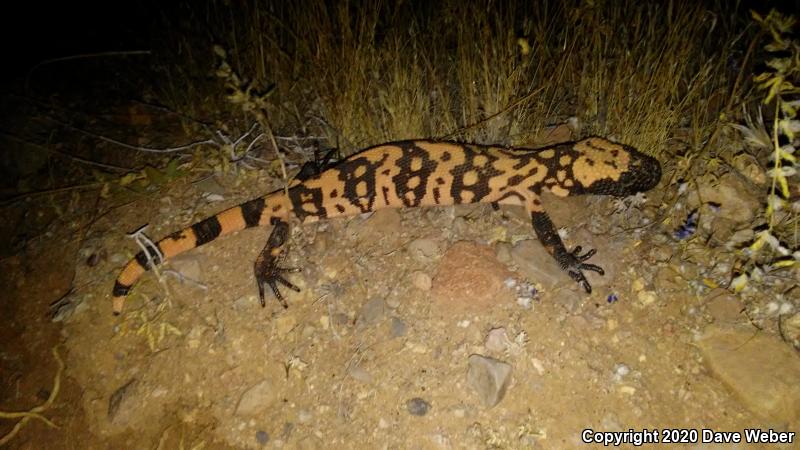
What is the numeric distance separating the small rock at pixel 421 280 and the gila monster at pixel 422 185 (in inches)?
21.7

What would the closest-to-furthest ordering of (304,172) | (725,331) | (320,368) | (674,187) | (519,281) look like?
(725,331) < (320,368) < (519,281) < (674,187) < (304,172)

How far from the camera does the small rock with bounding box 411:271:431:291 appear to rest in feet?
8.52

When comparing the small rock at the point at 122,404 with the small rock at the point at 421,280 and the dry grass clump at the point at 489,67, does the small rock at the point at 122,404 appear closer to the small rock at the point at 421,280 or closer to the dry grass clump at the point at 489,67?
the small rock at the point at 421,280

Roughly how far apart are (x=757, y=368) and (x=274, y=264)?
2.72 meters

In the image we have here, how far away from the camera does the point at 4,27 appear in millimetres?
5352

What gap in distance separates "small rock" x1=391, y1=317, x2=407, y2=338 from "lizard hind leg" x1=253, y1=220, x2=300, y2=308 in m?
0.70

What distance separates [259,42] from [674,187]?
2970 mm

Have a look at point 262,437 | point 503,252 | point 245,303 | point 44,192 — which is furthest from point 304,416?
point 44,192

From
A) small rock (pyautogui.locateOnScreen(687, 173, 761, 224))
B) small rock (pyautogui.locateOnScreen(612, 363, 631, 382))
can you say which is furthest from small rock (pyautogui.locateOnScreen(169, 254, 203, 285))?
small rock (pyautogui.locateOnScreen(687, 173, 761, 224))

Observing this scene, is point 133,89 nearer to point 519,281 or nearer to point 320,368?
point 320,368

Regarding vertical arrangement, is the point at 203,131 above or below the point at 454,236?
above

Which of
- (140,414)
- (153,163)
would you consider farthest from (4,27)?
(140,414)

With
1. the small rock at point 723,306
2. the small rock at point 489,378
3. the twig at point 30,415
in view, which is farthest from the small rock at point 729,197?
the twig at point 30,415

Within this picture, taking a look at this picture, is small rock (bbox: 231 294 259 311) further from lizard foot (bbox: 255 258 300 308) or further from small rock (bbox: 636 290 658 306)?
small rock (bbox: 636 290 658 306)
